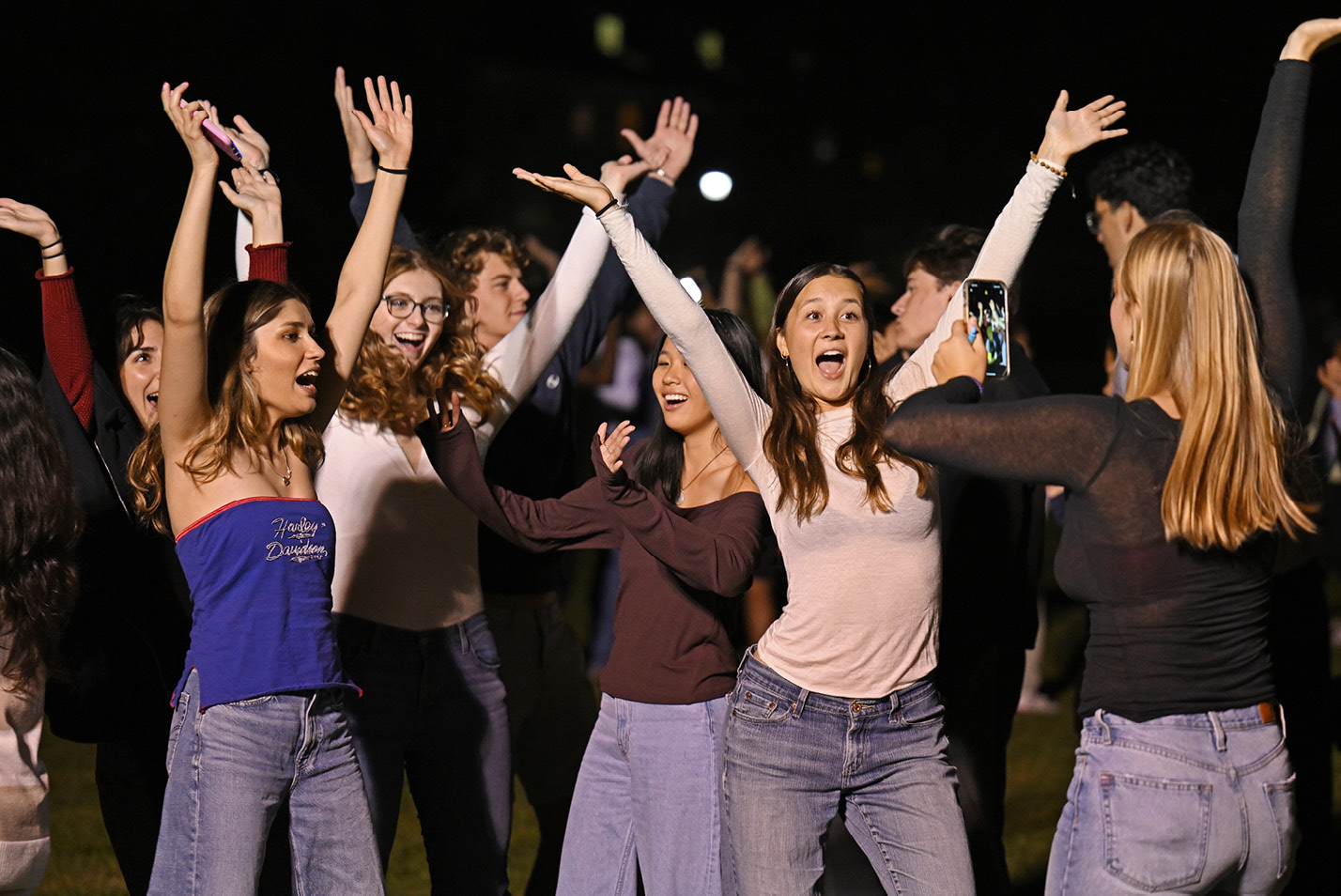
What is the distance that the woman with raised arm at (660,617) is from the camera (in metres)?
3.47

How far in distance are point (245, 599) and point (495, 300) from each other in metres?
1.93

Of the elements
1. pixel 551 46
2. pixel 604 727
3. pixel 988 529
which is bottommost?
pixel 604 727

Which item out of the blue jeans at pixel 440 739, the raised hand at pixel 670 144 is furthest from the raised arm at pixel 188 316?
the raised hand at pixel 670 144

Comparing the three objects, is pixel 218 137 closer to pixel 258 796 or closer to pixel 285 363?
pixel 285 363

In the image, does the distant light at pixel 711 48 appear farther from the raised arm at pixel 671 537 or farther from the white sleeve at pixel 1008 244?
the raised arm at pixel 671 537

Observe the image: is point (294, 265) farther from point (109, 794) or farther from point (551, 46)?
point (551, 46)

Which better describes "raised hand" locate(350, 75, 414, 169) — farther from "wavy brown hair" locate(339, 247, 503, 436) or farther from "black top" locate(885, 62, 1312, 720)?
"black top" locate(885, 62, 1312, 720)

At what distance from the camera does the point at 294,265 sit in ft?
51.7

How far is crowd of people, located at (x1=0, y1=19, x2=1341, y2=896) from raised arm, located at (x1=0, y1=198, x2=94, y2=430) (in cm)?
1

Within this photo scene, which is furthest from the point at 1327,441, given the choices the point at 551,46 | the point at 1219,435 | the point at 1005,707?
the point at 551,46

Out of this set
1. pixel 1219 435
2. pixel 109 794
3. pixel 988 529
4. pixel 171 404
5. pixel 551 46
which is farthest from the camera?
pixel 551 46

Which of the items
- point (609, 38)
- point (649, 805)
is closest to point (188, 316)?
point (649, 805)

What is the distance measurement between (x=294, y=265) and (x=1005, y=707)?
12.7 m

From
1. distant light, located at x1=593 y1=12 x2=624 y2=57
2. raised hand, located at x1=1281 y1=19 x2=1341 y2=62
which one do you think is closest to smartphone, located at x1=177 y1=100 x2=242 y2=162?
raised hand, located at x1=1281 y1=19 x2=1341 y2=62
